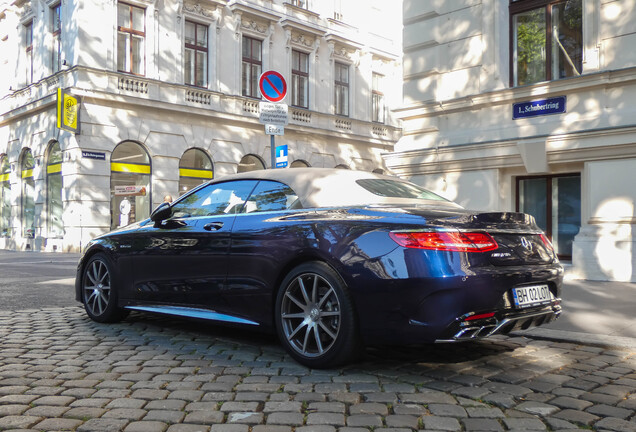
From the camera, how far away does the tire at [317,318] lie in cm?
381

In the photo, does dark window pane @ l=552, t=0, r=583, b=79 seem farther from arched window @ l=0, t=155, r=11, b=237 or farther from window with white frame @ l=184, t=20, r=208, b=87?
arched window @ l=0, t=155, r=11, b=237

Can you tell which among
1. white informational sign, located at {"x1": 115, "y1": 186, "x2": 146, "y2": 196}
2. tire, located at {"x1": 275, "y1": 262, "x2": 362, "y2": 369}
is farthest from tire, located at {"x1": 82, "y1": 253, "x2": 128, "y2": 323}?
white informational sign, located at {"x1": 115, "y1": 186, "x2": 146, "y2": 196}

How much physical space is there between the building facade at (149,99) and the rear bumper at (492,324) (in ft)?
59.0

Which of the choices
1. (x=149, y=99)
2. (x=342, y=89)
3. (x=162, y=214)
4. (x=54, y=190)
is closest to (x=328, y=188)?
(x=162, y=214)

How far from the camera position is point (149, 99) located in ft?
67.8

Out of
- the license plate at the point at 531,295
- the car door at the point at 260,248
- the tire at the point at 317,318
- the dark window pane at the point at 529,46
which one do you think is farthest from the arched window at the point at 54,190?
the license plate at the point at 531,295

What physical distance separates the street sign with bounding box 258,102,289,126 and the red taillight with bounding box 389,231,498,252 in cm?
532

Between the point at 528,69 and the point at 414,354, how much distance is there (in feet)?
24.4

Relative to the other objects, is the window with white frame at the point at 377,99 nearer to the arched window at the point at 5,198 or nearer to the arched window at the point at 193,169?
the arched window at the point at 193,169

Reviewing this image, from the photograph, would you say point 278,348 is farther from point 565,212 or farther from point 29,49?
point 29,49

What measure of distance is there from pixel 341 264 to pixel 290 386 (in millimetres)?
806

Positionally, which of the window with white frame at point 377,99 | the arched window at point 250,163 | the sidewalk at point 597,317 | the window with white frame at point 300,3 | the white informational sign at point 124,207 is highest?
the window with white frame at point 300,3

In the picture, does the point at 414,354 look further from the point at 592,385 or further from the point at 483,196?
the point at 483,196

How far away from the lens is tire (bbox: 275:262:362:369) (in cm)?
381
